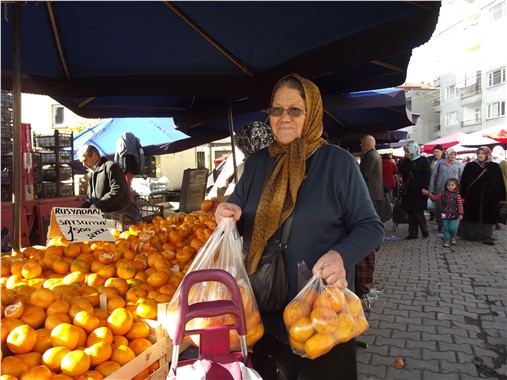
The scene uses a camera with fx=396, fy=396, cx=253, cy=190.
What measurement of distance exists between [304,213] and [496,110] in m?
37.6

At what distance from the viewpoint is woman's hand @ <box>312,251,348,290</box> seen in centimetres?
154

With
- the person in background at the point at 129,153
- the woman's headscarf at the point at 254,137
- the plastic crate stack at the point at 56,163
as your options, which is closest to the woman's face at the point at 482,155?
the woman's headscarf at the point at 254,137

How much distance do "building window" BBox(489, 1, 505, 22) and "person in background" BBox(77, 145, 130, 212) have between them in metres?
36.2

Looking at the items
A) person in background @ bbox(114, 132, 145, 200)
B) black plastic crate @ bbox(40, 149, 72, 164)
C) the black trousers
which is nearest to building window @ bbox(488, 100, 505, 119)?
person in background @ bbox(114, 132, 145, 200)

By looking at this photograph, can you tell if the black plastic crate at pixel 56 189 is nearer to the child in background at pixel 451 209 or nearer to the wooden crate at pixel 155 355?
the wooden crate at pixel 155 355

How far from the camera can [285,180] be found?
1.80 metres

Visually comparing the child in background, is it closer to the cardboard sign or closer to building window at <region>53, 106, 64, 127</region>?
the cardboard sign

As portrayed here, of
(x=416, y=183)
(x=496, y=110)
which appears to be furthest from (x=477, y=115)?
(x=416, y=183)

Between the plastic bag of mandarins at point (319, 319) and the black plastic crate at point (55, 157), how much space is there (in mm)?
7098

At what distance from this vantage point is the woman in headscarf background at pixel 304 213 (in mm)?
1701

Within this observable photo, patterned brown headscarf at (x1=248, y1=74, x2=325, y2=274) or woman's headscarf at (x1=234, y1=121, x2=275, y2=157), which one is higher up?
woman's headscarf at (x1=234, y1=121, x2=275, y2=157)

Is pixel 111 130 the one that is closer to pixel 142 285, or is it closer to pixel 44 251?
pixel 44 251

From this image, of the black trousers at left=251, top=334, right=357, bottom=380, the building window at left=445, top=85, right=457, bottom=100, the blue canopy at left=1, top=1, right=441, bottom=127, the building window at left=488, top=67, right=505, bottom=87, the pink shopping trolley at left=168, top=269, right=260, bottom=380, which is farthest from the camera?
the building window at left=445, top=85, right=457, bottom=100

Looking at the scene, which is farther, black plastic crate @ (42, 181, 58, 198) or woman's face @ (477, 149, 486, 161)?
woman's face @ (477, 149, 486, 161)
